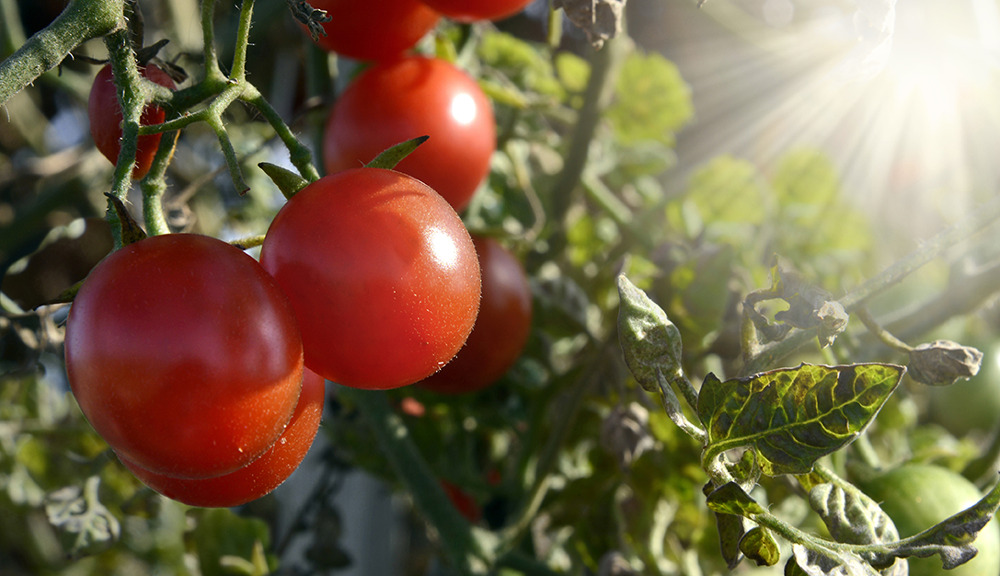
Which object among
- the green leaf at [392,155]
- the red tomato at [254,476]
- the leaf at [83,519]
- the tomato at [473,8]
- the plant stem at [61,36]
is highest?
the plant stem at [61,36]

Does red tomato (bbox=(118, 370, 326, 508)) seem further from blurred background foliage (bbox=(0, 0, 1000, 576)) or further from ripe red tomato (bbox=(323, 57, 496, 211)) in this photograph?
ripe red tomato (bbox=(323, 57, 496, 211))

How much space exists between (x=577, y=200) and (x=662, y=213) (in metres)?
0.11

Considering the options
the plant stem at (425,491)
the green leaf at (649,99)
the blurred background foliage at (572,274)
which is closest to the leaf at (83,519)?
the blurred background foliage at (572,274)

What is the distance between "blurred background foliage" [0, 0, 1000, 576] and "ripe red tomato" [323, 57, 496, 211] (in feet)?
0.19

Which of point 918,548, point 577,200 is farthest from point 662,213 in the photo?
point 918,548

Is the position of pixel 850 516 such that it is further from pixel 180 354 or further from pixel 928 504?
pixel 180 354

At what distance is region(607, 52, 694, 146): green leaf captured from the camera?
97cm

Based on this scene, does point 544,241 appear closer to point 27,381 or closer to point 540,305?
point 540,305

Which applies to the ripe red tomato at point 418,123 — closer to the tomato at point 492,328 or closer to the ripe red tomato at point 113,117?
the tomato at point 492,328

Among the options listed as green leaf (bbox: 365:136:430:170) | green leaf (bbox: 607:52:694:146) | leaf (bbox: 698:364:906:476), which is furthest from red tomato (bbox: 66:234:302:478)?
green leaf (bbox: 607:52:694:146)

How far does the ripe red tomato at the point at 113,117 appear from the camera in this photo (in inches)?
16.0

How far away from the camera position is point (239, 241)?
403 millimetres

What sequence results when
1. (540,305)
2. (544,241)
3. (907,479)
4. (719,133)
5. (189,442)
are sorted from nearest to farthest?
(189,442) → (907,479) → (540,305) → (544,241) → (719,133)

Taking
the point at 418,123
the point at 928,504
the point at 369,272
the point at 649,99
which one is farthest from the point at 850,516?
the point at 649,99
